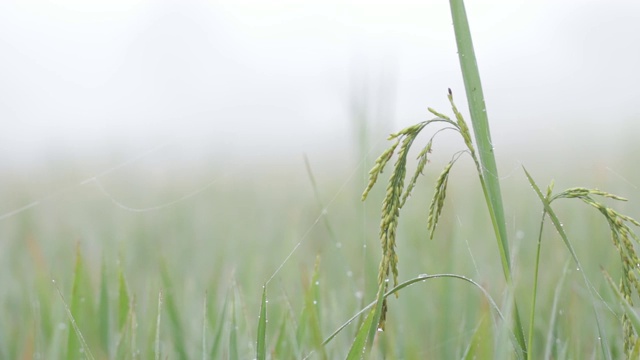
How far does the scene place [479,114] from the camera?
823mm

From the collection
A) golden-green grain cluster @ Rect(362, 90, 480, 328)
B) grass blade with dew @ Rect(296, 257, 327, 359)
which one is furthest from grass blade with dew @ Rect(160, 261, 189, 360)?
golden-green grain cluster @ Rect(362, 90, 480, 328)

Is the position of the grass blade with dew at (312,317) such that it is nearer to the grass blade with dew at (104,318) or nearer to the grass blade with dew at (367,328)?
the grass blade with dew at (367,328)

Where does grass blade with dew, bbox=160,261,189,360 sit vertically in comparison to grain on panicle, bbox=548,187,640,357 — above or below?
below

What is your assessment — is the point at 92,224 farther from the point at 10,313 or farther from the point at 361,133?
the point at 361,133

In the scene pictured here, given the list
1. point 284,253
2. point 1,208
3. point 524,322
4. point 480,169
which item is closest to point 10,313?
point 284,253

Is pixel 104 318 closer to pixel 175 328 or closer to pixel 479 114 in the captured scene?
pixel 175 328

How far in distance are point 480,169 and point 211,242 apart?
6.78 feet

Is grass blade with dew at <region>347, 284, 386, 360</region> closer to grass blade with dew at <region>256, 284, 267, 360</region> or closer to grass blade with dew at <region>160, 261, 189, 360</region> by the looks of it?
grass blade with dew at <region>256, 284, 267, 360</region>

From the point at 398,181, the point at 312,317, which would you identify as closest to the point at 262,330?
the point at 312,317

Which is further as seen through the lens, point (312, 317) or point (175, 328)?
point (175, 328)

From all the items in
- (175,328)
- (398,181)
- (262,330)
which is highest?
(398,181)

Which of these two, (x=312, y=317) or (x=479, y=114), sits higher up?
(x=479, y=114)

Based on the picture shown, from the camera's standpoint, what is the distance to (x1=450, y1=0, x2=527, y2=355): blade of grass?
0.81m

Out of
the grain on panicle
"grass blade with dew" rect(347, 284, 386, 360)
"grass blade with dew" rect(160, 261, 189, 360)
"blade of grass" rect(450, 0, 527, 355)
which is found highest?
"blade of grass" rect(450, 0, 527, 355)
